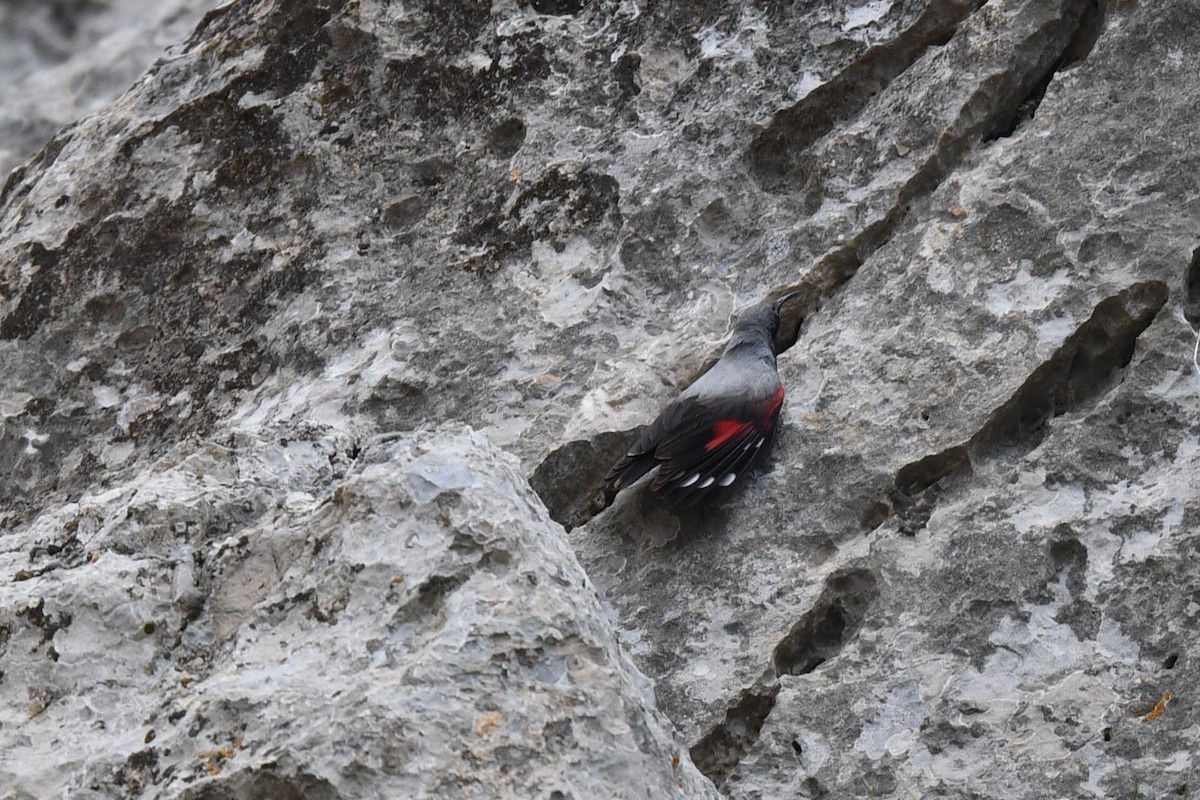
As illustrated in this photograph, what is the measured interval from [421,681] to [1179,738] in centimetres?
185

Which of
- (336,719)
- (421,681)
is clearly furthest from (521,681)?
(336,719)

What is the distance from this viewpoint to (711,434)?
4.01 metres

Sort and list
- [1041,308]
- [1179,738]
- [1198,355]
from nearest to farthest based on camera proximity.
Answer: [1179,738], [1198,355], [1041,308]

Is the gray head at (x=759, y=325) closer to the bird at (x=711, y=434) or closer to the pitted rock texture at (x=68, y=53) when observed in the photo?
the bird at (x=711, y=434)

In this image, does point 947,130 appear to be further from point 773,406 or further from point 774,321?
point 773,406

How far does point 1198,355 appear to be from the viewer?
3740mm

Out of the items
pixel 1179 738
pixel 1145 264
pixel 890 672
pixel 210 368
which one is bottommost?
pixel 1179 738

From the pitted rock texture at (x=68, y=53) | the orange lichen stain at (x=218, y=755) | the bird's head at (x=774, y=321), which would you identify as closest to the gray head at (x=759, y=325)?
the bird's head at (x=774, y=321)

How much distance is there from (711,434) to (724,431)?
0.14ft

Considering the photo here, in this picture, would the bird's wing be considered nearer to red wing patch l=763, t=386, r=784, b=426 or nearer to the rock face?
red wing patch l=763, t=386, r=784, b=426

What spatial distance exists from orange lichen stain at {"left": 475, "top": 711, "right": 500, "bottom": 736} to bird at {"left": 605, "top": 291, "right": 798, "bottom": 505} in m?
1.55

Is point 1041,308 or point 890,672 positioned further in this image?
point 1041,308

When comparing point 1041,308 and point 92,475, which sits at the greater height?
point 92,475

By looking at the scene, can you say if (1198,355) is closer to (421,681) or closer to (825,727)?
(825,727)
